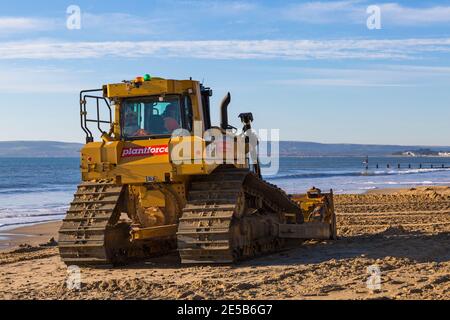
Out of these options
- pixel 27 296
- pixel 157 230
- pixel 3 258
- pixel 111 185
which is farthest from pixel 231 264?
pixel 3 258

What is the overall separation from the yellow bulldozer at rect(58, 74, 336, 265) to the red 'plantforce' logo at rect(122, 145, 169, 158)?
0.7 inches

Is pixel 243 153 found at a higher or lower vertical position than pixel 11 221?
higher

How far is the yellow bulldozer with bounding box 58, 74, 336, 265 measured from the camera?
44.4ft

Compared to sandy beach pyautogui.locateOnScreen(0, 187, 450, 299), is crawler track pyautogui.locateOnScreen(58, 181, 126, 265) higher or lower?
higher

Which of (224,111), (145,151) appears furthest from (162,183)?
(224,111)

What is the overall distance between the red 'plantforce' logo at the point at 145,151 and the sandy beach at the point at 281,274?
2.00 metres

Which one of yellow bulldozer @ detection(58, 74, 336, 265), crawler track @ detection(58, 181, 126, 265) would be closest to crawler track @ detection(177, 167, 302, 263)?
yellow bulldozer @ detection(58, 74, 336, 265)

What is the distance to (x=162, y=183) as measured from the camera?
46.5 ft

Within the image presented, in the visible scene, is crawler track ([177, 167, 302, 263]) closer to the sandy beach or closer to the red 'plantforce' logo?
the sandy beach

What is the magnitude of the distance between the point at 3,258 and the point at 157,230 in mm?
5011

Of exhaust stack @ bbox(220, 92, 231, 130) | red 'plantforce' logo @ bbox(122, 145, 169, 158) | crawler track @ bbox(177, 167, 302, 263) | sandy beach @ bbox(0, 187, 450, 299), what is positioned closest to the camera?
sandy beach @ bbox(0, 187, 450, 299)

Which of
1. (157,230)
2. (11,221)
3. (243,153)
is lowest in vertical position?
(11,221)
